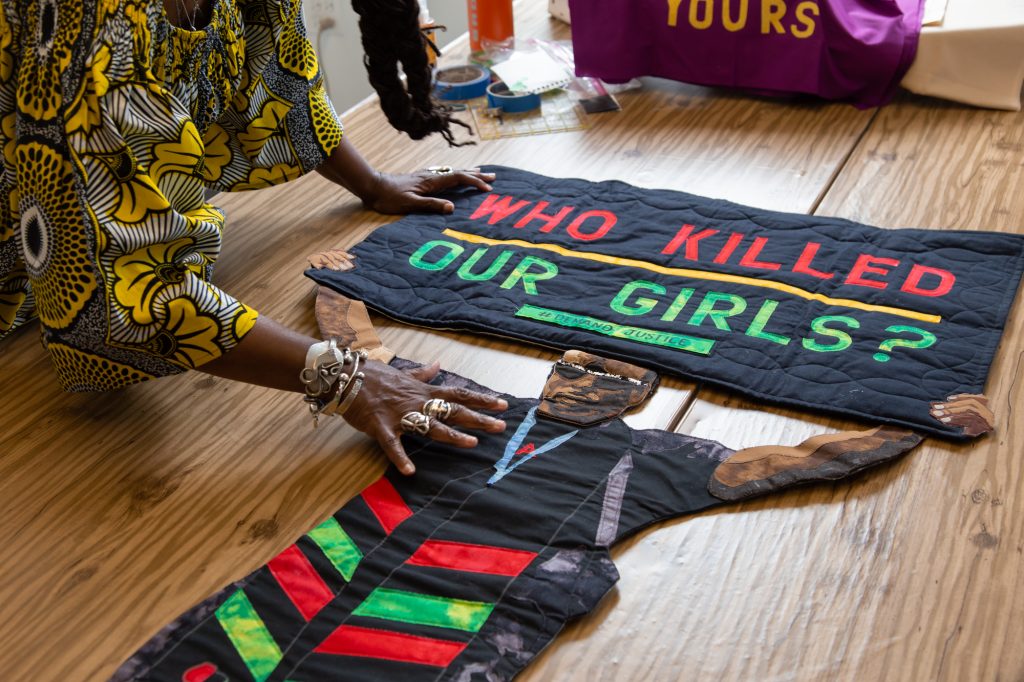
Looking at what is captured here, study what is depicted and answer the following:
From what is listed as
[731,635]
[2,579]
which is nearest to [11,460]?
[2,579]

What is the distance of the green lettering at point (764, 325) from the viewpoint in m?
1.16

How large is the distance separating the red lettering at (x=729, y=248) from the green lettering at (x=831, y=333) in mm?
177

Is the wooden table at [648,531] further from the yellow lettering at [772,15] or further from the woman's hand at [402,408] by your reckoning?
the yellow lettering at [772,15]

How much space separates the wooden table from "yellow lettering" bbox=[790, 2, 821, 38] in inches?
12.5

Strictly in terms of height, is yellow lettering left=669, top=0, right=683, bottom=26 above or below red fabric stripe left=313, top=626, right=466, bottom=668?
above

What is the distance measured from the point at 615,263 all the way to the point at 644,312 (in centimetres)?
13

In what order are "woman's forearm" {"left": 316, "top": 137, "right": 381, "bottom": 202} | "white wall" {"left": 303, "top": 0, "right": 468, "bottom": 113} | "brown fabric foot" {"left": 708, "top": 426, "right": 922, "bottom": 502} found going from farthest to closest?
"white wall" {"left": 303, "top": 0, "right": 468, "bottom": 113} → "woman's forearm" {"left": 316, "top": 137, "right": 381, "bottom": 202} → "brown fabric foot" {"left": 708, "top": 426, "right": 922, "bottom": 502}

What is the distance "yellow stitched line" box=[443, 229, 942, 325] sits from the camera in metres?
1.19

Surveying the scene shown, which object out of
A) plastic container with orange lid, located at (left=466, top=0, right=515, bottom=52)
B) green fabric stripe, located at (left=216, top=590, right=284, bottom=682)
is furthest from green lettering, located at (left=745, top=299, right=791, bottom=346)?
plastic container with orange lid, located at (left=466, top=0, right=515, bottom=52)

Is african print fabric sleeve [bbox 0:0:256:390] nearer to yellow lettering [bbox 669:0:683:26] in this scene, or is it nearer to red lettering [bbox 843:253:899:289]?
red lettering [bbox 843:253:899:289]

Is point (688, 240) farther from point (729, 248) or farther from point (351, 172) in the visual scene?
point (351, 172)

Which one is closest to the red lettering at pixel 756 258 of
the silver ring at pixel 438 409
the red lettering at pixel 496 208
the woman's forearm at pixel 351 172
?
the red lettering at pixel 496 208

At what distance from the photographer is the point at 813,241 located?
4.39ft

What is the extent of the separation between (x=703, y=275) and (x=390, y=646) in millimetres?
671
